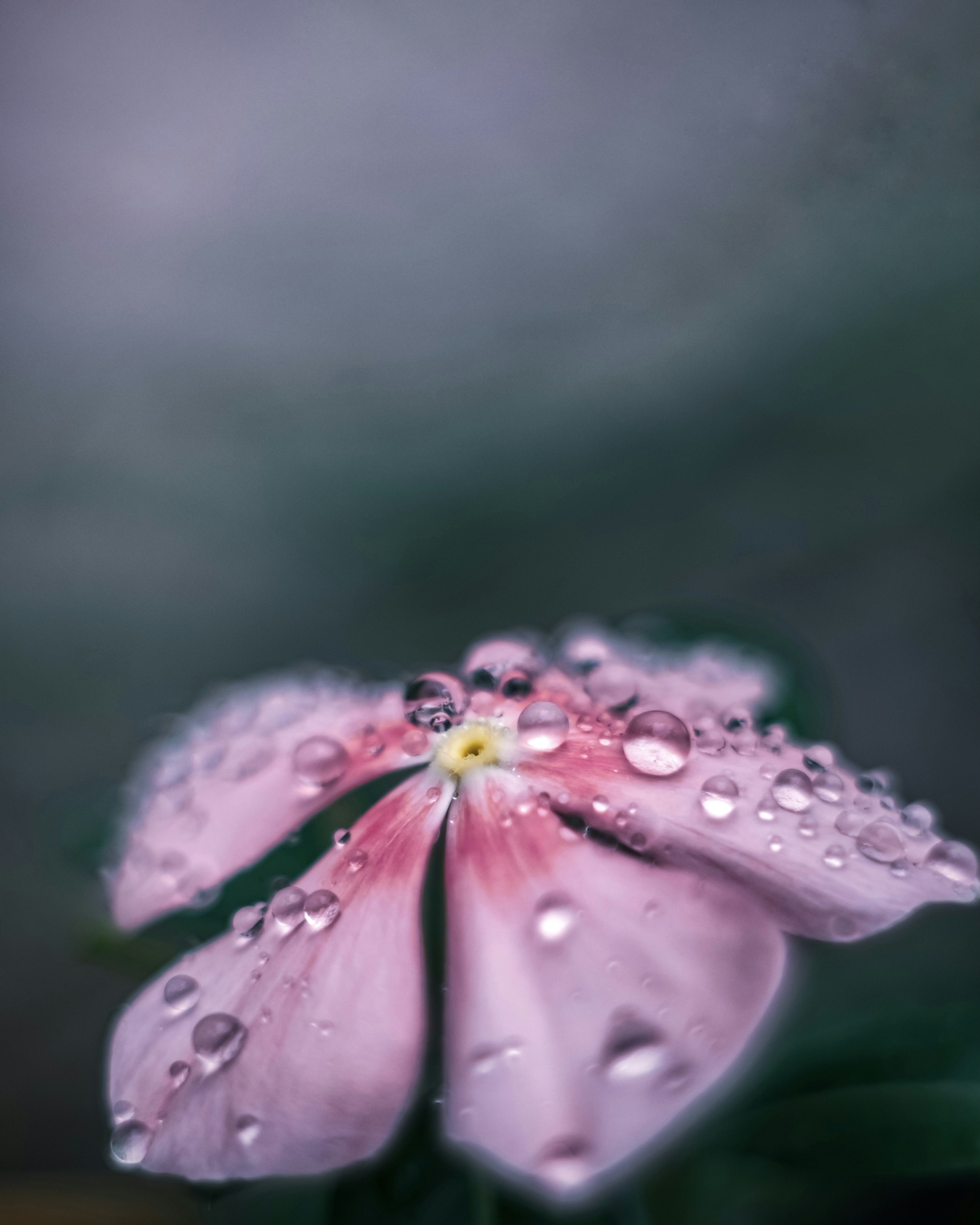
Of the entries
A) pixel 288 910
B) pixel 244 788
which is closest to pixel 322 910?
pixel 288 910

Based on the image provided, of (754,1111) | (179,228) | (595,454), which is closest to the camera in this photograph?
(754,1111)

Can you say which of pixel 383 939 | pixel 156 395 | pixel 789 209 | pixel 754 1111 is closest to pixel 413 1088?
pixel 383 939

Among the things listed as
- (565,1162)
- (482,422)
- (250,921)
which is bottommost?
(565,1162)

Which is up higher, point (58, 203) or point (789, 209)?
point (58, 203)

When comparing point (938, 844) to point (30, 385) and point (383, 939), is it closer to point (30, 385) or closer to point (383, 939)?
point (383, 939)

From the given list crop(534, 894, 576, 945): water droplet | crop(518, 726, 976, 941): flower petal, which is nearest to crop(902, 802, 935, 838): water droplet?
crop(518, 726, 976, 941): flower petal

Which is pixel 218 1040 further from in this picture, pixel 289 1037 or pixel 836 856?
pixel 836 856

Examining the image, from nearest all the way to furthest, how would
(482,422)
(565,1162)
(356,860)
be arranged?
(565,1162)
(356,860)
(482,422)
